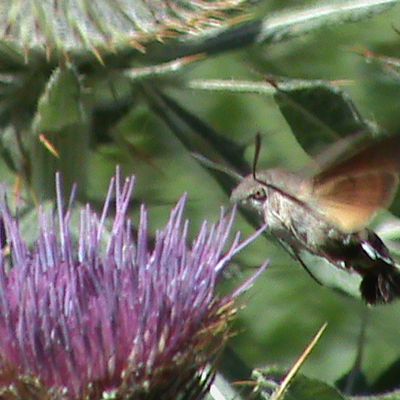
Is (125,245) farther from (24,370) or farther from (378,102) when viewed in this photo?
(378,102)

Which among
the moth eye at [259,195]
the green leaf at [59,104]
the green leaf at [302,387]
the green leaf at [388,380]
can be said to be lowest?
the green leaf at [388,380]

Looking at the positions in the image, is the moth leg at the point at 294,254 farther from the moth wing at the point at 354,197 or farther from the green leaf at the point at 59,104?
the green leaf at the point at 59,104

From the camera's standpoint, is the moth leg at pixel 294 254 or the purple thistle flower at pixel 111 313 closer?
the purple thistle flower at pixel 111 313

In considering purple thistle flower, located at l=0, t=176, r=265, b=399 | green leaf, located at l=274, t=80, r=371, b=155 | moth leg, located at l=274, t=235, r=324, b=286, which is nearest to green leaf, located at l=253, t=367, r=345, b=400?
purple thistle flower, located at l=0, t=176, r=265, b=399

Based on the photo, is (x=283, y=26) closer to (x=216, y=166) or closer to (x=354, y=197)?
(x=216, y=166)

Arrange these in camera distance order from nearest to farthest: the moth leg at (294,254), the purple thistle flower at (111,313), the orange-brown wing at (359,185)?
the purple thistle flower at (111,313) < the orange-brown wing at (359,185) < the moth leg at (294,254)

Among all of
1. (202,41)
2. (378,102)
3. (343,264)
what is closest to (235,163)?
(202,41)

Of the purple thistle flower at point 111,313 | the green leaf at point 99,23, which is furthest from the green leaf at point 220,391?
the green leaf at point 99,23
